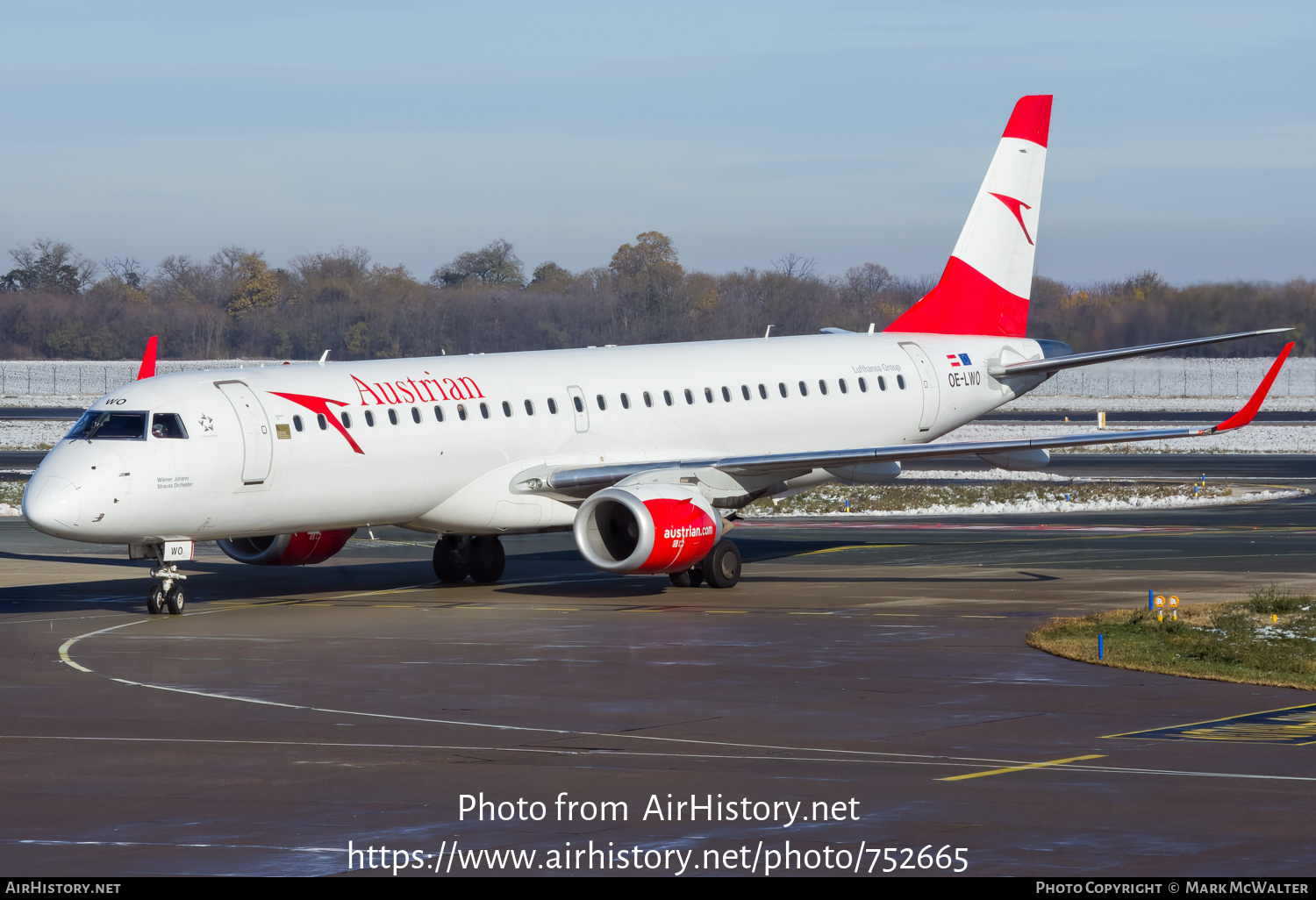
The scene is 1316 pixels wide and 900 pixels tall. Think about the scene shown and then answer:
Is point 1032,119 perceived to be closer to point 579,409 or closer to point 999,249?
point 999,249

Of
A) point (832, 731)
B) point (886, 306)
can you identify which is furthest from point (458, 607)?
point (886, 306)

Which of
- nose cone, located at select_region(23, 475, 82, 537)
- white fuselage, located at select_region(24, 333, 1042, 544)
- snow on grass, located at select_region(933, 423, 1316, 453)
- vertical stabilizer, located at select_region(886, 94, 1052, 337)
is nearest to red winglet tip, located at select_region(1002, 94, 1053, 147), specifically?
vertical stabilizer, located at select_region(886, 94, 1052, 337)

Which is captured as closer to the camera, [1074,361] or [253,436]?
[253,436]

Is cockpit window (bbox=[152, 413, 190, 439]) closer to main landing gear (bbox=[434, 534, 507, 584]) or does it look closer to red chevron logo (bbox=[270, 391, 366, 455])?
red chevron logo (bbox=[270, 391, 366, 455])

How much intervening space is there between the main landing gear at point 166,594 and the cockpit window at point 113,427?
87.9 inches

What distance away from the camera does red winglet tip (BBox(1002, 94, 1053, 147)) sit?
36500 mm

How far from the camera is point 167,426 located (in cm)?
2534

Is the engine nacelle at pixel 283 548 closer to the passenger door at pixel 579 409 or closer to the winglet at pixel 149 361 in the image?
the winglet at pixel 149 361

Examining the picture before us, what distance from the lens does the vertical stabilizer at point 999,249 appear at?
36.1 meters

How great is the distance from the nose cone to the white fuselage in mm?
24

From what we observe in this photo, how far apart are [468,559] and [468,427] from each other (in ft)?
12.5

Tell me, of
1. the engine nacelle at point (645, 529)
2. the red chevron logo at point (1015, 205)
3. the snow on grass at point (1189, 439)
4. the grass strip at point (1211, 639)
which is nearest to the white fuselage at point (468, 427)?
the engine nacelle at point (645, 529)

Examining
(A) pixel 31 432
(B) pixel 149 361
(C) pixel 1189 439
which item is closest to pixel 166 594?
(B) pixel 149 361
